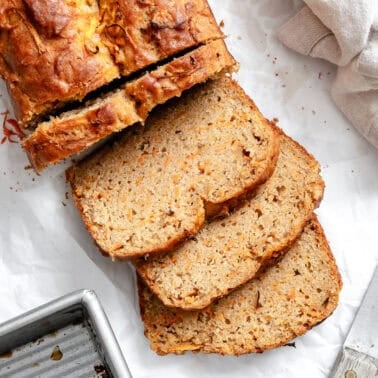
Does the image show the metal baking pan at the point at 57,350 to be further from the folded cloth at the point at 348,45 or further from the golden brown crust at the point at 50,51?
the folded cloth at the point at 348,45

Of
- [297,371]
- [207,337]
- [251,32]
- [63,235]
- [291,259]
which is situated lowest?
[297,371]

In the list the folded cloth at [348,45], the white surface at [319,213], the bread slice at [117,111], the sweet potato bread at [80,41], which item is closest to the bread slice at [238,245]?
Answer: the white surface at [319,213]

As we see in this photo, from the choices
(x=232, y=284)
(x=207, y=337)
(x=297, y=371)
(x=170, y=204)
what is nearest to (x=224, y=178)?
(x=170, y=204)

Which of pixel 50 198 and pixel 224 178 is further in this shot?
pixel 50 198

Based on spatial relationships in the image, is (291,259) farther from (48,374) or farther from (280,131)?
(48,374)

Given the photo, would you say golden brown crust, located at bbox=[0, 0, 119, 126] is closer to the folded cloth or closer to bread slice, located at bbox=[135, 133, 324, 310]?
bread slice, located at bbox=[135, 133, 324, 310]

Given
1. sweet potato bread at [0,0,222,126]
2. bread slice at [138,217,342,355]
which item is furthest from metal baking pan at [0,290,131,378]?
sweet potato bread at [0,0,222,126]
